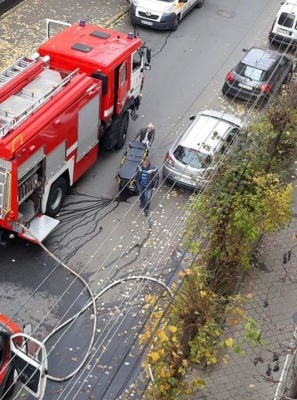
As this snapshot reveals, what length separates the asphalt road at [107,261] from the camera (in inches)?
492

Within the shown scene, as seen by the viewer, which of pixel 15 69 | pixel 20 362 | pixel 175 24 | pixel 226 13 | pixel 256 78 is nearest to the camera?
pixel 20 362

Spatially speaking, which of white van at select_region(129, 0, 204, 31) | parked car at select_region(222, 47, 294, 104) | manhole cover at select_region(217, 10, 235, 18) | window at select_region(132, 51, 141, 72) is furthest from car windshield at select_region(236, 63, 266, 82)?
manhole cover at select_region(217, 10, 235, 18)

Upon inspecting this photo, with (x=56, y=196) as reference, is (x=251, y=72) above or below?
above

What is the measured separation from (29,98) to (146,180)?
3.45 m

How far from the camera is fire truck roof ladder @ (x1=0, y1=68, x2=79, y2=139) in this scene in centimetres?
1366

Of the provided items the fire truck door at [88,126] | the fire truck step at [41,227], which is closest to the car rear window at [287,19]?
the fire truck door at [88,126]

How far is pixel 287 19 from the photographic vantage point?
24.7 metres

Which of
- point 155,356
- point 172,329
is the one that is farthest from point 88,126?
point 155,356

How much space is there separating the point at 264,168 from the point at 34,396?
23.9ft

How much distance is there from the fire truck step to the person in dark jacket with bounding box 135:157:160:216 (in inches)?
91.3

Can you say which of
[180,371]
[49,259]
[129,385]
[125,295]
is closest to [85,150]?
[49,259]

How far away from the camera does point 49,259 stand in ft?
48.5

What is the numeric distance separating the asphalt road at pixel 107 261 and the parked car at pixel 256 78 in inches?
23.3

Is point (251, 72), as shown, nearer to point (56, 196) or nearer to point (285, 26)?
point (285, 26)
